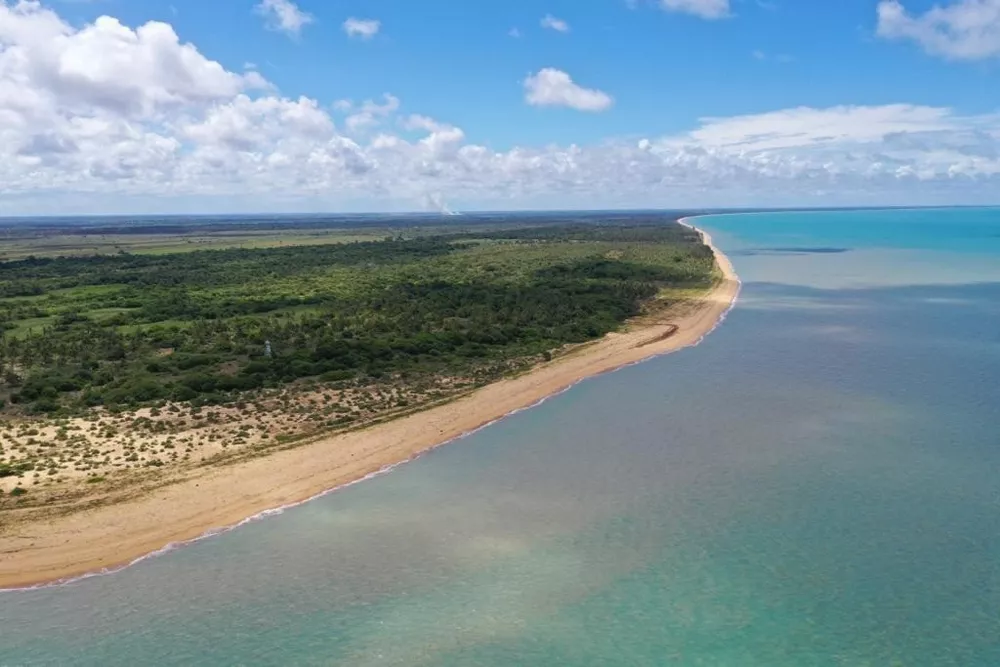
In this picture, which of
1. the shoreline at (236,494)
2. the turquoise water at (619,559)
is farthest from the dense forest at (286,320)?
the turquoise water at (619,559)

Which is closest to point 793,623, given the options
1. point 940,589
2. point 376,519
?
point 940,589

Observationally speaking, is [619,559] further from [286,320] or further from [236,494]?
[286,320]

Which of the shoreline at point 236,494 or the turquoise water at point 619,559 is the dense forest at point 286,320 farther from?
the turquoise water at point 619,559

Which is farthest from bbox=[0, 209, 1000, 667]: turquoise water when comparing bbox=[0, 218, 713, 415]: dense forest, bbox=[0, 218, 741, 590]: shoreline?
bbox=[0, 218, 713, 415]: dense forest

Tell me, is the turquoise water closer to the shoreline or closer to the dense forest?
the shoreline

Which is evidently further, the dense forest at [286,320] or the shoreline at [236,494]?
the dense forest at [286,320]

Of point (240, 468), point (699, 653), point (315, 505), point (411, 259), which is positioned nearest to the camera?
point (699, 653)

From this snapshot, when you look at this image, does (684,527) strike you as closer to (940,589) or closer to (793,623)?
(793,623)
